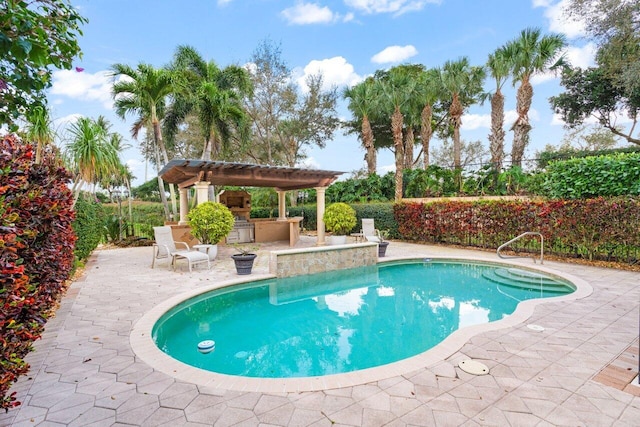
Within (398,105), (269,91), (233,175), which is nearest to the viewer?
(233,175)

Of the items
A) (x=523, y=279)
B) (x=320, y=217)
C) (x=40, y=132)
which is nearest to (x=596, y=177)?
(x=523, y=279)

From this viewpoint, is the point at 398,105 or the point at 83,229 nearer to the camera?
the point at 83,229

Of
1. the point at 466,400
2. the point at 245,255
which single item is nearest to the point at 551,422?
the point at 466,400

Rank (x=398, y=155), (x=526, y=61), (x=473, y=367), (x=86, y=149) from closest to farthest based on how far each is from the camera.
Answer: (x=473, y=367) → (x=86, y=149) → (x=526, y=61) → (x=398, y=155)

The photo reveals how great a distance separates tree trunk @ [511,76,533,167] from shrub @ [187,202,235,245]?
14033 mm

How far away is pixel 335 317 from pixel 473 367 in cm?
287

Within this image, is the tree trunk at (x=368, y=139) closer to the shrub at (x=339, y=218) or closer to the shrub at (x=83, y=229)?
the shrub at (x=339, y=218)

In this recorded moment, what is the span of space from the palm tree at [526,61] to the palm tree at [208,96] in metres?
14.2

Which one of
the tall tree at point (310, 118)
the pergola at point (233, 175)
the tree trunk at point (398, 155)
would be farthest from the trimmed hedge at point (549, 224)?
the tall tree at point (310, 118)

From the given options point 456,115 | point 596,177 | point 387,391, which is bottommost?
point 387,391

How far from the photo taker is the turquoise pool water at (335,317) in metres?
4.34

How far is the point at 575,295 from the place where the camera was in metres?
6.14

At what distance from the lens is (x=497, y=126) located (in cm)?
1844

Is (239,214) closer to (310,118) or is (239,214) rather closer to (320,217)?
(320,217)
